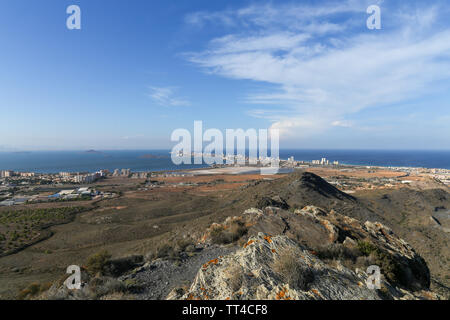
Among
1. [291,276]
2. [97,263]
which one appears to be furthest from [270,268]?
[97,263]

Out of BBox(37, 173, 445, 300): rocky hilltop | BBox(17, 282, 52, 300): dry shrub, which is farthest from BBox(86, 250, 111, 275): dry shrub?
BBox(17, 282, 52, 300): dry shrub

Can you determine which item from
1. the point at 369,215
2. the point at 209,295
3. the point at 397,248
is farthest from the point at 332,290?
the point at 369,215

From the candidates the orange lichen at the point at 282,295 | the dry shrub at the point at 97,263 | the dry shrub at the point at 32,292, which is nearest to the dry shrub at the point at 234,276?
the orange lichen at the point at 282,295

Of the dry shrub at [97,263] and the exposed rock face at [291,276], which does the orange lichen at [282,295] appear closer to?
the exposed rock face at [291,276]

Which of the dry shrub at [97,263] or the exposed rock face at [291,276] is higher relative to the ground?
the exposed rock face at [291,276]

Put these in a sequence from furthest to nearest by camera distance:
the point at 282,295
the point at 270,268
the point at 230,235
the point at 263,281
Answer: the point at 230,235 → the point at 270,268 → the point at 263,281 → the point at 282,295

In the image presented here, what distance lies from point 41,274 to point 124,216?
60.9 feet

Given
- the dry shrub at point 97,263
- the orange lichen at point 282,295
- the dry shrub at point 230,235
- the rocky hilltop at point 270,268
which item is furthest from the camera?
the dry shrub at point 230,235

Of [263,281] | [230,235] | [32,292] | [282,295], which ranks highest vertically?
[263,281]

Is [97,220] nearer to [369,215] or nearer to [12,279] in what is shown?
[12,279]

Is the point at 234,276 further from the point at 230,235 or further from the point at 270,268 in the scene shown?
the point at 230,235

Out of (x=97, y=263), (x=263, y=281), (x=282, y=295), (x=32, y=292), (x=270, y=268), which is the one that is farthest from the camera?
(x=97, y=263)

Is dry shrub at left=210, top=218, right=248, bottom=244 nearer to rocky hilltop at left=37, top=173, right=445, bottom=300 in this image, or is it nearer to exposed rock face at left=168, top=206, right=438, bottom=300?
rocky hilltop at left=37, top=173, right=445, bottom=300
